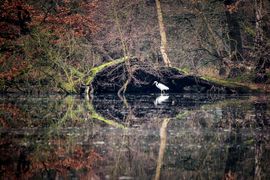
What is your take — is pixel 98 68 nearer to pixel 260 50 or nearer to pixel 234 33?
pixel 260 50

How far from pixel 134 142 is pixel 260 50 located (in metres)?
16.7

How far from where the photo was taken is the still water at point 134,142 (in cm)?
933

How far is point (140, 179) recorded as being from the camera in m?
8.56

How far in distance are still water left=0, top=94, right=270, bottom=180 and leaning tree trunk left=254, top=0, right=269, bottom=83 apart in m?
7.71

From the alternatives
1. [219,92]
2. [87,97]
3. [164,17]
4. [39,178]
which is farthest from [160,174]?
[164,17]

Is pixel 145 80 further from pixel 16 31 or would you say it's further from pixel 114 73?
pixel 16 31

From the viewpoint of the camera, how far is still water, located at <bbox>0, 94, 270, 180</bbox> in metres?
9.33

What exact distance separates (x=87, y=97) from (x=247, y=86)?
741cm

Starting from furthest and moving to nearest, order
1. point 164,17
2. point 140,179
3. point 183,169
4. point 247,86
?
point 164,17 → point 247,86 → point 183,169 → point 140,179

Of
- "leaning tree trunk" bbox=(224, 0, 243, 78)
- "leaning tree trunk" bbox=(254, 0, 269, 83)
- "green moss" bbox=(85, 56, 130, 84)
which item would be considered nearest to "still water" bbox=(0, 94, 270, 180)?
"green moss" bbox=(85, 56, 130, 84)

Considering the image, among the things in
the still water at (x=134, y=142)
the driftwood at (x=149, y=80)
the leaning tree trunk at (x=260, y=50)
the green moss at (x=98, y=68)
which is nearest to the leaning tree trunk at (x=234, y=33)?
the leaning tree trunk at (x=260, y=50)

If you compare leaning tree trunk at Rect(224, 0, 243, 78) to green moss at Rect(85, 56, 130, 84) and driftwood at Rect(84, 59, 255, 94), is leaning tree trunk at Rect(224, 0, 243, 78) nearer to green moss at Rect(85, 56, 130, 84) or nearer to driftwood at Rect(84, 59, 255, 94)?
driftwood at Rect(84, 59, 255, 94)

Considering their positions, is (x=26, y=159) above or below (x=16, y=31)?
below

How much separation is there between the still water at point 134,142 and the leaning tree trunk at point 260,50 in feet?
25.3
